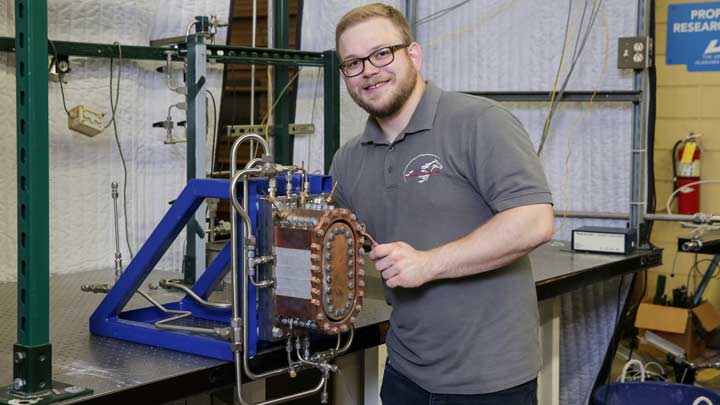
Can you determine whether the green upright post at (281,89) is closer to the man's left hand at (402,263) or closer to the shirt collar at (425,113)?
the shirt collar at (425,113)

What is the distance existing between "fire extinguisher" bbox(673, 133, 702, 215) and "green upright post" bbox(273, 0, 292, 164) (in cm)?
223

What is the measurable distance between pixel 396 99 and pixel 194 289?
68 centimetres

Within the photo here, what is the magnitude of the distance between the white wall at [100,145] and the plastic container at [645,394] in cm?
155

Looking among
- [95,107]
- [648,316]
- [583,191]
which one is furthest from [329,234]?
[648,316]

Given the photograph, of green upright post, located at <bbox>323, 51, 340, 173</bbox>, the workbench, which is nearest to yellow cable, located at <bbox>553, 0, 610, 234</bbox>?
the workbench

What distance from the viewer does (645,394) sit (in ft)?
9.96

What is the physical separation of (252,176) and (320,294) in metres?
0.26

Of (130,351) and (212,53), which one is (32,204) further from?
(212,53)

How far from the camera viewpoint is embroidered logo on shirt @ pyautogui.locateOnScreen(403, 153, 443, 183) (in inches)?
66.0

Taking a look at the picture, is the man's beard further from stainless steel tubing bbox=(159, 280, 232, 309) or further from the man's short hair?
stainless steel tubing bbox=(159, 280, 232, 309)

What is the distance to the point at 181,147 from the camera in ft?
10.1

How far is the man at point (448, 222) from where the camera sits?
62.3 inches

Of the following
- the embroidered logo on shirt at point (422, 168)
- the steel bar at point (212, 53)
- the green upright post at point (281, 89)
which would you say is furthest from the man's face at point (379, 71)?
the green upright post at point (281, 89)

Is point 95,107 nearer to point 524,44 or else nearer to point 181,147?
point 181,147
